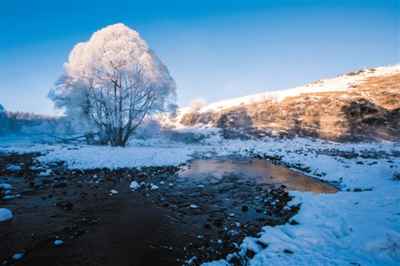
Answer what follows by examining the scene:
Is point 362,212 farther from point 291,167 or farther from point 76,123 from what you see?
point 76,123

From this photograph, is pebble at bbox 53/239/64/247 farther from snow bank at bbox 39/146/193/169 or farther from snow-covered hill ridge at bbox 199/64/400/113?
snow-covered hill ridge at bbox 199/64/400/113

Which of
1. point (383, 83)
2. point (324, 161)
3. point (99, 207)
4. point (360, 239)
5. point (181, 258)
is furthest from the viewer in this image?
point (383, 83)

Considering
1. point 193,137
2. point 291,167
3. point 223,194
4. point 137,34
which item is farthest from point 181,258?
point 193,137

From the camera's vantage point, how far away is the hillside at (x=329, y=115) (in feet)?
115

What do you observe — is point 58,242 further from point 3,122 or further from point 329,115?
point 3,122

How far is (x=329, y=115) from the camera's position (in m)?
39.9

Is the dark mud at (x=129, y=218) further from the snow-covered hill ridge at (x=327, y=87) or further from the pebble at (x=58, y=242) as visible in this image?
the snow-covered hill ridge at (x=327, y=87)

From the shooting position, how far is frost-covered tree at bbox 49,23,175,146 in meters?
19.0

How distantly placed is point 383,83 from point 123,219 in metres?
58.5

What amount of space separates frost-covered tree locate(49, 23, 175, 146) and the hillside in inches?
800

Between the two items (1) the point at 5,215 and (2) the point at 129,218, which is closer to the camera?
(1) the point at 5,215

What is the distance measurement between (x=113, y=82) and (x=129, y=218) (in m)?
16.5

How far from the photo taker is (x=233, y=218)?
19.5ft

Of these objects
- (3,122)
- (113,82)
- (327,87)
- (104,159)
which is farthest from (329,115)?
(3,122)
